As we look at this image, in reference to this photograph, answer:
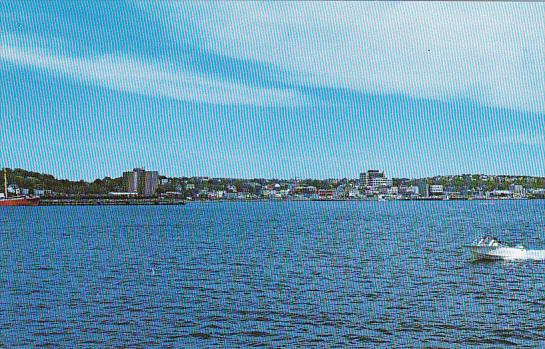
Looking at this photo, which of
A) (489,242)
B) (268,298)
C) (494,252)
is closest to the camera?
(268,298)

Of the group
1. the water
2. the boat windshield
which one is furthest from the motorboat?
the water

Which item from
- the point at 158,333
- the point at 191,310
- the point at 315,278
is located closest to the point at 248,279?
the point at 315,278

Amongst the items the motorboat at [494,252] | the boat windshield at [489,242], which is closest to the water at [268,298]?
the motorboat at [494,252]

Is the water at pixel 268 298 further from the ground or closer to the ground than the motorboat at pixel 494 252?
closer to the ground

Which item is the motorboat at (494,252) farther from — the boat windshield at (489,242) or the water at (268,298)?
the water at (268,298)

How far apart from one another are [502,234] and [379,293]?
47.8m

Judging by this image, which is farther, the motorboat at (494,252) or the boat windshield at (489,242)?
the boat windshield at (489,242)

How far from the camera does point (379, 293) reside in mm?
31750

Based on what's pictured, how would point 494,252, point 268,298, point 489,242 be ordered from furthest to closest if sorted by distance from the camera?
point 489,242
point 494,252
point 268,298

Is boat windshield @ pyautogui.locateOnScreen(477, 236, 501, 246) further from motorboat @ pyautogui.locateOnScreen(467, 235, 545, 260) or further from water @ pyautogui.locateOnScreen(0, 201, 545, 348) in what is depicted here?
water @ pyautogui.locateOnScreen(0, 201, 545, 348)

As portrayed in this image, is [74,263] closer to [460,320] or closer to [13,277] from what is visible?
[13,277]

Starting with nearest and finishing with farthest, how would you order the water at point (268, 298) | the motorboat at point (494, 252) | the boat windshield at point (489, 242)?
the water at point (268, 298) → the motorboat at point (494, 252) → the boat windshield at point (489, 242)

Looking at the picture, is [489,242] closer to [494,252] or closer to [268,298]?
[494,252]

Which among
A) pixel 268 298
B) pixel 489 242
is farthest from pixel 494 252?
pixel 268 298
